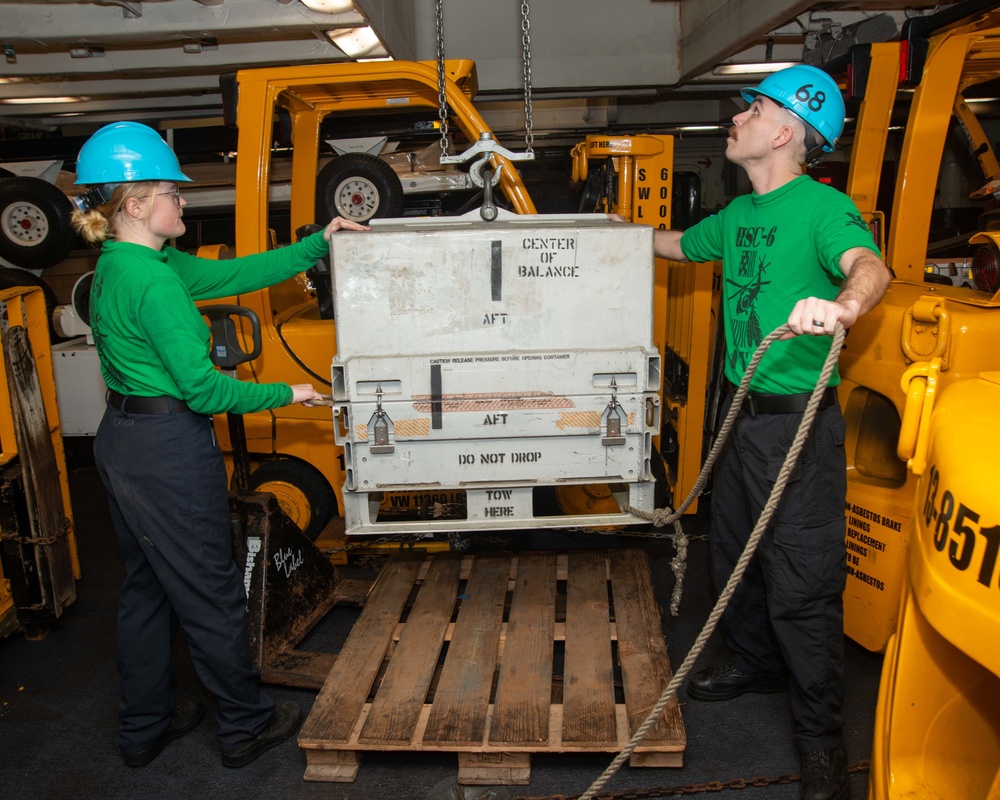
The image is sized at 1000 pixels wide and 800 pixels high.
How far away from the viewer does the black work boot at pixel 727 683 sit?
3.45m

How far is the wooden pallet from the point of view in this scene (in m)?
2.95

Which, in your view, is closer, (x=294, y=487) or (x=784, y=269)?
(x=784, y=269)

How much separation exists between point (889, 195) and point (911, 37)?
35.4 ft

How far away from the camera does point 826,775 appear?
9.25ft

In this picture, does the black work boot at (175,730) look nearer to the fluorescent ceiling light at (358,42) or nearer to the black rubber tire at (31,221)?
the fluorescent ceiling light at (358,42)

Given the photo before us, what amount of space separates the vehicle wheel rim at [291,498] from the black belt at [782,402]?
2.62 metres

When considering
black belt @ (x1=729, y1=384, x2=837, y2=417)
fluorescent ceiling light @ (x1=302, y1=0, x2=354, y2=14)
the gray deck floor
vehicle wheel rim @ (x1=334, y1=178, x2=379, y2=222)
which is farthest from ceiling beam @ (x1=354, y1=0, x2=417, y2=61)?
the gray deck floor

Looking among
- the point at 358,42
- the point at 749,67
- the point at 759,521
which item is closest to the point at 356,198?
the point at 358,42

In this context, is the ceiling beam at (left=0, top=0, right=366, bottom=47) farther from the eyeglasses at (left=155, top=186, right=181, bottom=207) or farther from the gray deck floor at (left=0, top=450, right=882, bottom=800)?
the gray deck floor at (left=0, top=450, right=882, bottom=800)

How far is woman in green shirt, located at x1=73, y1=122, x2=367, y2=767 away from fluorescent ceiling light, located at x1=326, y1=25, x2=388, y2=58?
9.02 feet

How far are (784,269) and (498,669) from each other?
2069mm

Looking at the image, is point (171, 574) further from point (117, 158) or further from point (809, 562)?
point (809, 562)

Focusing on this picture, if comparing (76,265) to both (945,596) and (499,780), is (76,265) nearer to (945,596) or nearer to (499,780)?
(499,780)

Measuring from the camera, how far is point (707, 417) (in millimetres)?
5207
